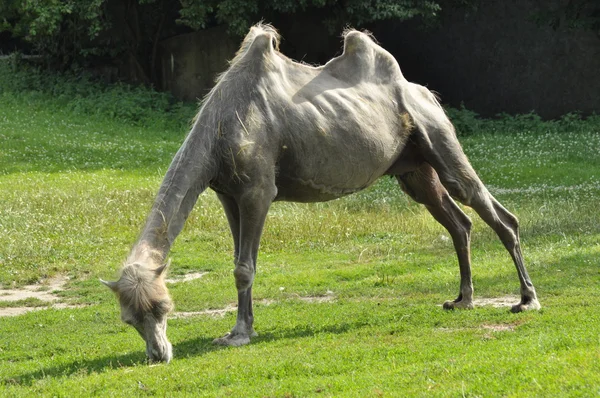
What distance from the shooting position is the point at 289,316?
10.6m

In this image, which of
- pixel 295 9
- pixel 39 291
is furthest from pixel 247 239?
pixel 295 9

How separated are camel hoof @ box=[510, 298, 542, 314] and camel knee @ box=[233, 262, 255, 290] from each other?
9.24 ft

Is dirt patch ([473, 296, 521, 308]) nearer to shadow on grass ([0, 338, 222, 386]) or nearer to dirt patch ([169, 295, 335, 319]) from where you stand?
dirt patch ([169, 295, 335, 319])

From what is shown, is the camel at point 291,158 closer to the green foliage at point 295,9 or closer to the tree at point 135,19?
the green foliage at point 295,9

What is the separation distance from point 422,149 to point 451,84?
2376cm

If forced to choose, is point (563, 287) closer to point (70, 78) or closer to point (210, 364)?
point (210, 364)

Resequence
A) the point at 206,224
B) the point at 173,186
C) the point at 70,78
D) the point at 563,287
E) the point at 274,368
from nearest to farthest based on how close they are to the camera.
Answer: the point at 274,368 → the point at 173,186 → the point at 563,287 → the point at 206,224 → the point at 70,78

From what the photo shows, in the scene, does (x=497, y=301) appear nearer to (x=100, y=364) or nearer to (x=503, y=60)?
(x=100, y=364)

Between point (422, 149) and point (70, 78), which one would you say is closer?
point (422, 149)

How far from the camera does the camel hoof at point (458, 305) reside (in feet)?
34.1

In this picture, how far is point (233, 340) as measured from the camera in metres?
9.20

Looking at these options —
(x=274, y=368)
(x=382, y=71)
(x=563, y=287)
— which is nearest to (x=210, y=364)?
(x=274, y=368)

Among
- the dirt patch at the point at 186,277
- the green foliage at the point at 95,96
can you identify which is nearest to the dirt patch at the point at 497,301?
the dirt patch at the point at 186,277

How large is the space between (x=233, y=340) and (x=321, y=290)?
11.3 feet
